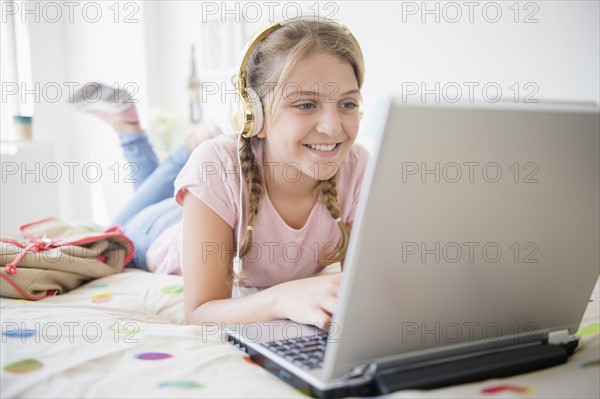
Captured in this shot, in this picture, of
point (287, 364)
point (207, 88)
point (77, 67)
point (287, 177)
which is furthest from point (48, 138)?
point (287, 364)

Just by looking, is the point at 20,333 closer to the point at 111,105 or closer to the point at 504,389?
the point at 504,389

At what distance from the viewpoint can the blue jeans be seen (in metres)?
1.61

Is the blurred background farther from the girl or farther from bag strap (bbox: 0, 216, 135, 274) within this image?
bag strap (bbox: 0, 216, 135, 274)

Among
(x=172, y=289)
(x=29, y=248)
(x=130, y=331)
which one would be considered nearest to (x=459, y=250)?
(x=130, y=331)

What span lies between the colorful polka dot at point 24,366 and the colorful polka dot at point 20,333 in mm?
116

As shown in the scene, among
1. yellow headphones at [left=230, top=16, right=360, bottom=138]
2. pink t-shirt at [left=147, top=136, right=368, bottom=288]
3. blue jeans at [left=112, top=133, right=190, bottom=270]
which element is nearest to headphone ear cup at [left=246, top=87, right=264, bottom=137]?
yellow headphones at [left=230, top=16, right=360, bottom=138]

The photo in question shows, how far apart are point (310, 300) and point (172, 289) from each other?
55cm

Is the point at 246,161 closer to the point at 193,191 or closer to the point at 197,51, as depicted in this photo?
the point at 193,191

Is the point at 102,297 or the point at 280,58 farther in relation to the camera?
the point at 102,297

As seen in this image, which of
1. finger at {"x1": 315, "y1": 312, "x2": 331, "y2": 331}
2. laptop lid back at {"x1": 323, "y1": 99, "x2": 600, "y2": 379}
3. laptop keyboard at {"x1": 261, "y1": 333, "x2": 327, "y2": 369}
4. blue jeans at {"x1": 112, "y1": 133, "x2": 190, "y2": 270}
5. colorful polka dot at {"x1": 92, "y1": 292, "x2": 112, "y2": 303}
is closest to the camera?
laptop lid back at {"x1": 323, "y1": 99, "x2": 600, "y2": 379}

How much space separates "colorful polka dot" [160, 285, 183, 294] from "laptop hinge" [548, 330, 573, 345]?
0.77 m

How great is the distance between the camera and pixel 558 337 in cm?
63

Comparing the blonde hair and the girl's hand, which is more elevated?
the blonde hair

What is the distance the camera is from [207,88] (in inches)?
120
